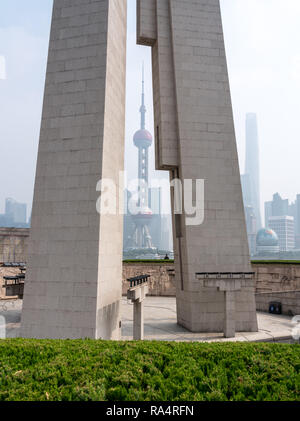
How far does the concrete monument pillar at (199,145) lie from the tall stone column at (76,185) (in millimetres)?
3548

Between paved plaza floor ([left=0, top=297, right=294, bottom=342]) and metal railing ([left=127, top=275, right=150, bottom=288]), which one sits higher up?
metal railing ([left=127, top=275, right=150, bottom=288])

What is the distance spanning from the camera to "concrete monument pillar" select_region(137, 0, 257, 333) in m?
16.0

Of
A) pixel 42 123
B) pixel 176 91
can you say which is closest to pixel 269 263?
pixel 176 91

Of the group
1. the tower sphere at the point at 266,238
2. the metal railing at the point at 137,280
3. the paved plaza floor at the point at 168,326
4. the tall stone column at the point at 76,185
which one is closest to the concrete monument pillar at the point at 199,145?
the paved plaza floor at the point at 168,326

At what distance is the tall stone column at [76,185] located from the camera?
12.5 meters

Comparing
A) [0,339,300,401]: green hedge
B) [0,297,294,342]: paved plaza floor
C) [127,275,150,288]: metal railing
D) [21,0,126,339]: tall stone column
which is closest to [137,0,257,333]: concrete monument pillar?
[0,297,294,342]: paved plaza floor

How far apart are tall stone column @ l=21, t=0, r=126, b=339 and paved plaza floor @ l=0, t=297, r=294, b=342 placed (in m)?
2.25

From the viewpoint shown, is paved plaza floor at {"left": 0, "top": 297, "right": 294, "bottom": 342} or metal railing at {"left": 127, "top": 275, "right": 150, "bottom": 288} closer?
metal railing at {"left": 127, "top": 275, "right": 150, "bottom": 288}

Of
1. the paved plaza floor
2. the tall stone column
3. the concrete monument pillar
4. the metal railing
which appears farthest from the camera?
the concrete monument pillar

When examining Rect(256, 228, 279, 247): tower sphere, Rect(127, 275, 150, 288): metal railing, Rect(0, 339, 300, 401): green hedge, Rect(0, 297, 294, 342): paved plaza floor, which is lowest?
Rect(0, 297, 294, 342): paved plaza floor

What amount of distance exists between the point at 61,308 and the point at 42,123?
821cm

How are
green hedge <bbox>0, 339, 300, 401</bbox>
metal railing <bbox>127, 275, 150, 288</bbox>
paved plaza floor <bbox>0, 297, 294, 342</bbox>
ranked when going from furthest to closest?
paved plaza floor <bbox>0, 297, 294, 342</bbox>, metal railing <bbox>127, 275, 150, 288</bbox>, green hedge <bbox>0, 339, 300, 401</bbox>

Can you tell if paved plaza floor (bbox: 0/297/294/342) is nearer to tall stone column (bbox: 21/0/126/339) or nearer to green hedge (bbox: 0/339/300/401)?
tall stone column (bbox: 21/0/126/339)

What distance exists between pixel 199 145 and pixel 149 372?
13.5 metres
